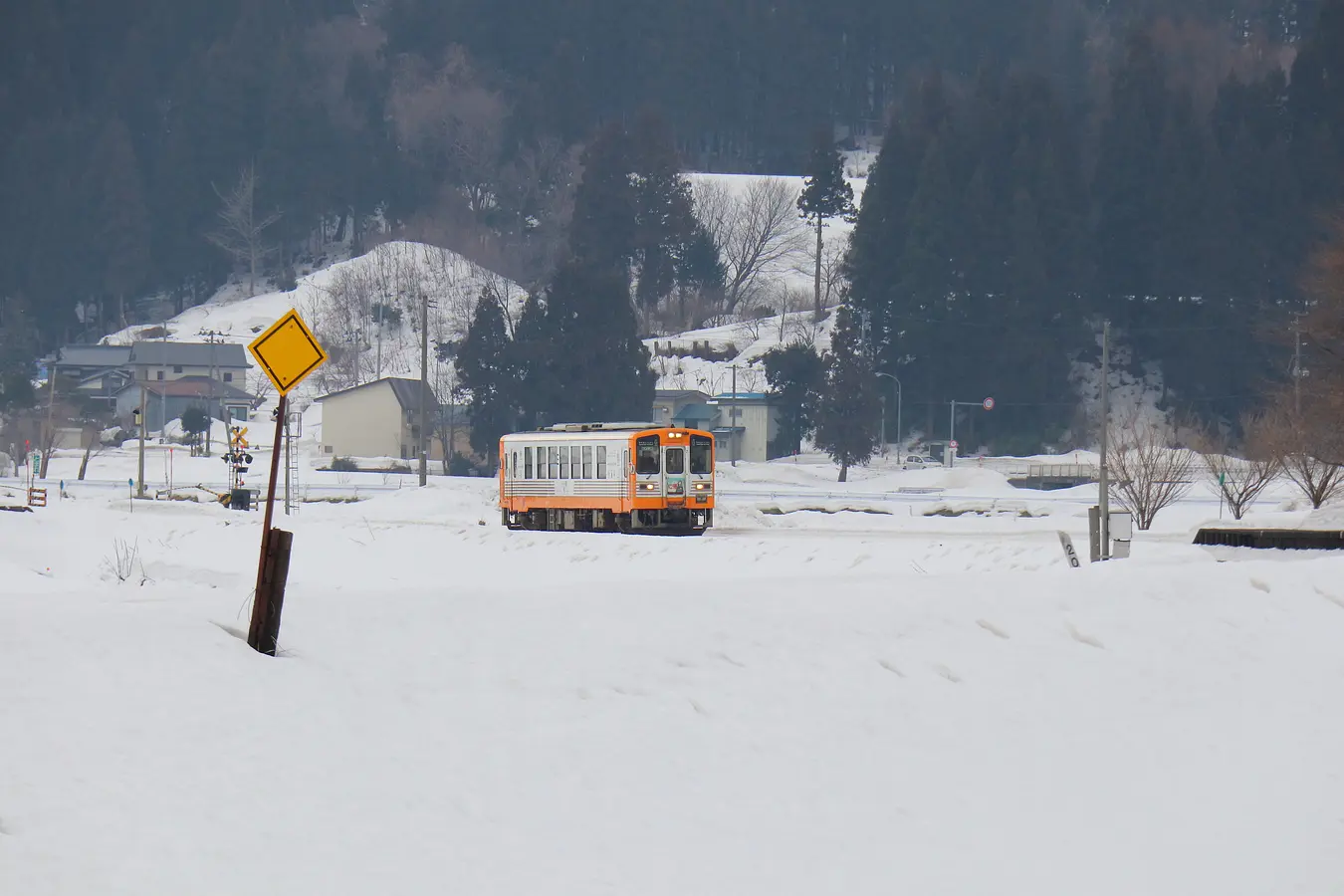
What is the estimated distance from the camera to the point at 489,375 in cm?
7875

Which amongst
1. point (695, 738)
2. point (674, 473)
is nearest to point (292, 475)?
point (674, 473)

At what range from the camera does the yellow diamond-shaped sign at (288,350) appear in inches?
431

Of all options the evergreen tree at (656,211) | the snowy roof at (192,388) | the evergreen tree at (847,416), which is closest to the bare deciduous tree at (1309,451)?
the evergreen tree at (847,416)

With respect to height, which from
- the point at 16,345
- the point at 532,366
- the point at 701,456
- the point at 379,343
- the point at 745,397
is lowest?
the point at 701,456

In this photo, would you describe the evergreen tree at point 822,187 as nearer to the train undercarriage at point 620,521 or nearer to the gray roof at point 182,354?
the gray roof at point 182,354

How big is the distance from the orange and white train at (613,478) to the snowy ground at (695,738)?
21.9 meters

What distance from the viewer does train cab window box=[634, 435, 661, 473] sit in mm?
36156

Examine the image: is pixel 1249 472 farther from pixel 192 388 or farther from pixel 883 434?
pixel 192 388

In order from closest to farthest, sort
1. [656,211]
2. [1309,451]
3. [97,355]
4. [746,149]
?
[1309,451] < [656,211] < [97,355] < [746,149]

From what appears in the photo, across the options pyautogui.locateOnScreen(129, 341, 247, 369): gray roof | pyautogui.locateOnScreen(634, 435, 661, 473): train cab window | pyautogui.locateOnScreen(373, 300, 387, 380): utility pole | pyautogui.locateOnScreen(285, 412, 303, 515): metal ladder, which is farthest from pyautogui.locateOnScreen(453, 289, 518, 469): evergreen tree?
pyautogui.locateOnScreen(129, 341, 247, 369): gray roof

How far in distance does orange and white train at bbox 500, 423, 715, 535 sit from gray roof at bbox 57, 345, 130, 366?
89768 mm

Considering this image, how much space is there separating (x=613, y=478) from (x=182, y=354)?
8873 centimetres

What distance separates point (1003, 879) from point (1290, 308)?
8001cm

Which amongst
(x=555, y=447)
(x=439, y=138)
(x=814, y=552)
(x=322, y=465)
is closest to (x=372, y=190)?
(x=439, y=138)
